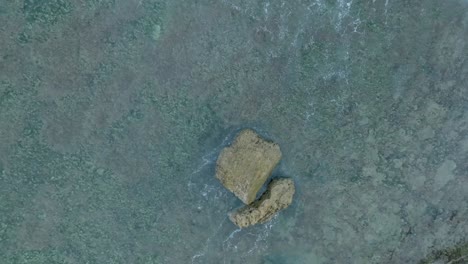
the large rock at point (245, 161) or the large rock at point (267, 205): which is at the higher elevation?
the large rock at point (245, 161)

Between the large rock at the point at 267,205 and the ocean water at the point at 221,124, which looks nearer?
the ocean water at the point at 221,124

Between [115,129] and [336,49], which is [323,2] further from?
[115,129]

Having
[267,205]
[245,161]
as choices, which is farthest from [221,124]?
[267,205]

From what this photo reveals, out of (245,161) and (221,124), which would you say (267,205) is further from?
(221,124)
